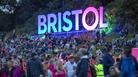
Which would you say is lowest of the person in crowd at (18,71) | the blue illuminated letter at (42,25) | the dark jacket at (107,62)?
the person in crowd at (18,71)

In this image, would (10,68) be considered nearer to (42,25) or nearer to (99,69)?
A: (99,69)

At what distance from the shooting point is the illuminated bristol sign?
55.2m

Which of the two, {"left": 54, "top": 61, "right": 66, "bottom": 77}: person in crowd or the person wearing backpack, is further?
{"left": 54, "top": 61, "right": 66, "bottom": 77}: person in crowd

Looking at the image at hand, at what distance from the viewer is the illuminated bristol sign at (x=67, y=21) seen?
55.2 m

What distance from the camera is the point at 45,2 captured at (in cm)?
8069

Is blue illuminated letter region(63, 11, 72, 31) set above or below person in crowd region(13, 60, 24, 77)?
above

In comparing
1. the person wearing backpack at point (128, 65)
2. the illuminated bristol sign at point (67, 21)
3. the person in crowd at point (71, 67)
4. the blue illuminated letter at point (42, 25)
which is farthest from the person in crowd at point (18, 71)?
the blue illuminated letter at point (42, 25)

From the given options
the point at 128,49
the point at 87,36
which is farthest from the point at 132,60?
the point at 87,36

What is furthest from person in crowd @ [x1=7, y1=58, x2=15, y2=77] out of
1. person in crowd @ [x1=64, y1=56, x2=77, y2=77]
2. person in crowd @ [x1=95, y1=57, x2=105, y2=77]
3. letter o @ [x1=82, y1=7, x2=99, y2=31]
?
letter o @ [x1=82, y1=7, x2=99, y2=31]

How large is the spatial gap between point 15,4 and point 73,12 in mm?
29624

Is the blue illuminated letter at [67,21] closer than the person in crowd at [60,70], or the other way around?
the person in crowd at [60,70]

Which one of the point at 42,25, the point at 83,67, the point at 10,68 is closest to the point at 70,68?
the point at 83,67

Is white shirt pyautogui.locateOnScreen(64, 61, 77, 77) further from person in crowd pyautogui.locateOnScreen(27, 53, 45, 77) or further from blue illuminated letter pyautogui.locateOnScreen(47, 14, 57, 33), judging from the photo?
blue illuminated letter pyautogui.locateOnScreen(47, 14, 57, 33)

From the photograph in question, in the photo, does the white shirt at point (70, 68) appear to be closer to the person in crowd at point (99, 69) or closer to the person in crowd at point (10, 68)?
the person in crowd at point (99, 69)
